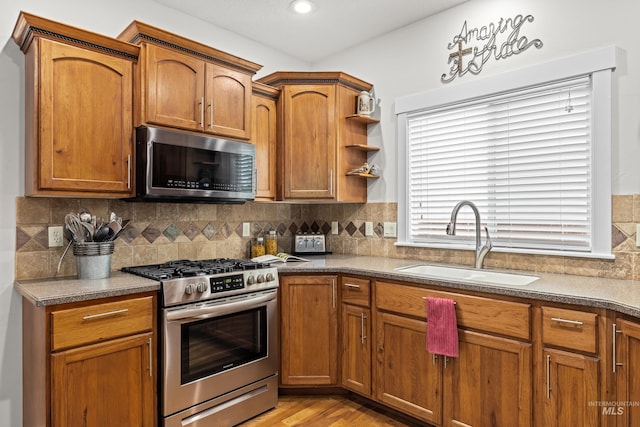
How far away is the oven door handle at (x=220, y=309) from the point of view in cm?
214

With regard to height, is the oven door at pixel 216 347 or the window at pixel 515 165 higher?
the window at pixel 515 165

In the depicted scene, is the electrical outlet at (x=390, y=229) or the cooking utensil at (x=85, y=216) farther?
the electrical outlet at (x=390, y=229)

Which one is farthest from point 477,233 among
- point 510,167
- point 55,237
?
point 55,237

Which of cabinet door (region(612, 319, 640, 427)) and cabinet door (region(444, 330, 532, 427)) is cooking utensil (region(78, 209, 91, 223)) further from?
cabinet door (region(612, 319, 640, 427))

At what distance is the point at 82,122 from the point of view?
6.98 feet

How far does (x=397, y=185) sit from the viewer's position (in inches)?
125

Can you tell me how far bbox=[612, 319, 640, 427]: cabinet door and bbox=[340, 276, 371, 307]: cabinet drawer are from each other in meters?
1.29

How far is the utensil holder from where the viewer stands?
216 cm

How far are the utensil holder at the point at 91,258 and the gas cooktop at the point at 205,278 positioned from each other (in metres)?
0.21

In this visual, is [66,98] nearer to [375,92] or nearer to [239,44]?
[239,44]

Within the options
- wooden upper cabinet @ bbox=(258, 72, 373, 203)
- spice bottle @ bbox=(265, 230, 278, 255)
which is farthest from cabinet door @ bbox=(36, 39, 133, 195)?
spice bottle @ bbox=(265, 230, 278, 255)

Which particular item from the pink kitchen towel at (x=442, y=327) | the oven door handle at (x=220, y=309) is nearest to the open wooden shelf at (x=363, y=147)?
the oven door handle at (x=220, y=309)

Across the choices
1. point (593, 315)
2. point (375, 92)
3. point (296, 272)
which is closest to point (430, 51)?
point (375, 92)

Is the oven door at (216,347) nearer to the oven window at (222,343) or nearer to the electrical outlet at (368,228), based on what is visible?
the oven window at (222,343)
